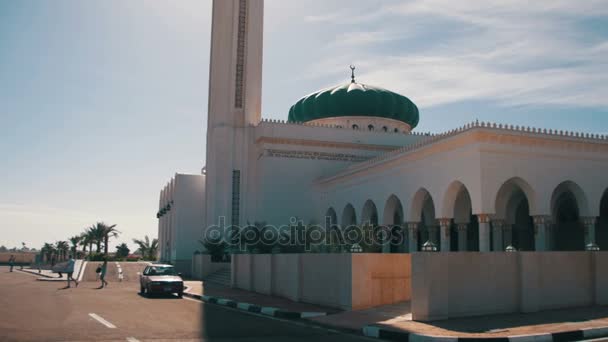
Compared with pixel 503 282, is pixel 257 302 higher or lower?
lower

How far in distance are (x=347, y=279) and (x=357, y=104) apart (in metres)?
21.1

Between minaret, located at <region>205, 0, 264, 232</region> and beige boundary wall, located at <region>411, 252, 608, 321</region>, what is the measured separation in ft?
64.7

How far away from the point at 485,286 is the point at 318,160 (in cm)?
2010

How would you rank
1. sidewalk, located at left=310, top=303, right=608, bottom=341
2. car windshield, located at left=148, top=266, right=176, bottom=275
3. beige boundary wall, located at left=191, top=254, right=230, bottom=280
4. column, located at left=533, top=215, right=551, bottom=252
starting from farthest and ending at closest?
beige boundary wall, located at left=191, top=254, right=230, bottom=280, car windshield, located at left=148, top=266, right=176, bottom=275, column, located at left=533, top=215, right=551, bottom=252, sidewalk, located at left=310, top=303, right=608, bottom=341

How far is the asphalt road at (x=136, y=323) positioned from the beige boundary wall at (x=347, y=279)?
6.86 ft

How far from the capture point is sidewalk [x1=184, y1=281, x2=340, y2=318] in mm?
14010

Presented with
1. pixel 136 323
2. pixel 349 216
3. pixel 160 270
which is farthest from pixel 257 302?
pixel 349 216

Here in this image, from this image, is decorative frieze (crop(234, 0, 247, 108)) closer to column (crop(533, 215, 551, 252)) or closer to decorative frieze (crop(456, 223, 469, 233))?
decorative frieze (crop(456, 223, 469, 233))

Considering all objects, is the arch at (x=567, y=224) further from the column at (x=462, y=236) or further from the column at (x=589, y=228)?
the column at (x=462, y=236)

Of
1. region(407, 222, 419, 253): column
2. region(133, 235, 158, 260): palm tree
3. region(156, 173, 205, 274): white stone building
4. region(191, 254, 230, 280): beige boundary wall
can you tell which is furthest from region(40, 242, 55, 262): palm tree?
region(407, 222, 419, 253): column

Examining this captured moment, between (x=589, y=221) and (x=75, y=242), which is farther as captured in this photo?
(x=75, y=242)

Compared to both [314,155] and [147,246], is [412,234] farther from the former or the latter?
[147,246]

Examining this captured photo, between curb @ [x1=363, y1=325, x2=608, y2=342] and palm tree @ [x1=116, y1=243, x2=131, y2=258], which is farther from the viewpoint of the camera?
palm tree @ [x1=116, y1=243, x2=131, y2=258]

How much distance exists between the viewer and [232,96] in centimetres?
3209
